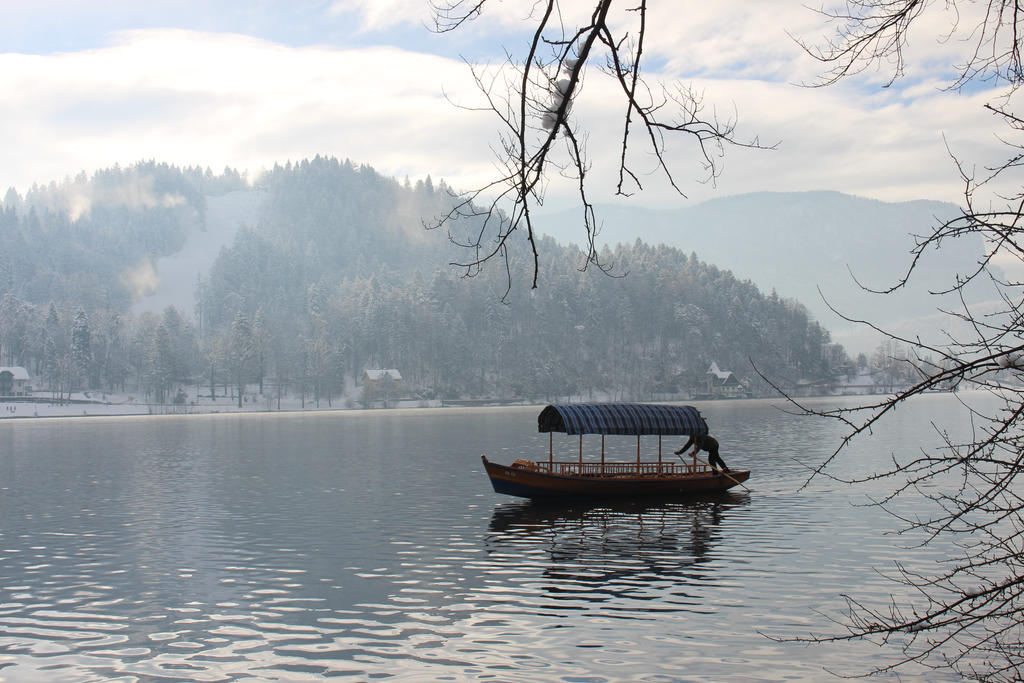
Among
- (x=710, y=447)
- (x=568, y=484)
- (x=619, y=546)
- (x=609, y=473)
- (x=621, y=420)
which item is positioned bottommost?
(x=619, y=546)

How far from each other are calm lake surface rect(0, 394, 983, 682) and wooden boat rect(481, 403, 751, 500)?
4.27 ft

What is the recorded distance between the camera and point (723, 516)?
41.3 m

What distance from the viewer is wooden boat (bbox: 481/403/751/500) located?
4638cm

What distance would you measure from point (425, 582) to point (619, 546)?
8.68m

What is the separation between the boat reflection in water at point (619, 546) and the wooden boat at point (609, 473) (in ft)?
3.10

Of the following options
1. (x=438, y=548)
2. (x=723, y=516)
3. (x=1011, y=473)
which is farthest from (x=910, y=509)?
(x=1011, y=473)

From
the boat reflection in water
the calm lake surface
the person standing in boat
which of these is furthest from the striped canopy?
the calm lake surface

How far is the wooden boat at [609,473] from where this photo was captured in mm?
46375

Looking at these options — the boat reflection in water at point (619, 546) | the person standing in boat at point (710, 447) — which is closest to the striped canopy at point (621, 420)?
the person standing in boat at point (710, 447)

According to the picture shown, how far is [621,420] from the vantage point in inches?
1927

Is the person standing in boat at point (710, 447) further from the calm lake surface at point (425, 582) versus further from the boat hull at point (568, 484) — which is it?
the boat hull at point (568, 484)

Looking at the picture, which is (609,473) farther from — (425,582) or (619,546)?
(425,582)

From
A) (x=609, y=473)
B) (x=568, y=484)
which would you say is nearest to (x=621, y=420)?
(x=609, y=473)

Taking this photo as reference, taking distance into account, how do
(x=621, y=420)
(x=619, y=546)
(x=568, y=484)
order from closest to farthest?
(x=619, y=546)
(x=568, y=484)
(x=621, y=420)
